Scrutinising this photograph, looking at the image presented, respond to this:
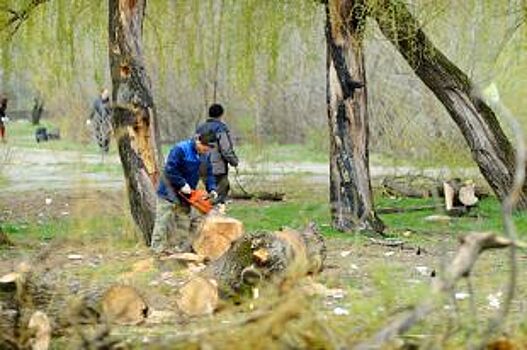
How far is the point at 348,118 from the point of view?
1559 cm

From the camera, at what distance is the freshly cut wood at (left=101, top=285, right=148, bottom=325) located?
749 centimetres

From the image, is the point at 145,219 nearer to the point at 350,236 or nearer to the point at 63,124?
the point at 350,236

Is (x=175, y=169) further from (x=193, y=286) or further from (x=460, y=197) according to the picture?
(x=460, y=197)

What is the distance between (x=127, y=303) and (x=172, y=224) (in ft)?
17.4

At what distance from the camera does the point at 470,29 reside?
723 inches

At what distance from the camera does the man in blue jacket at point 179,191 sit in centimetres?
1271

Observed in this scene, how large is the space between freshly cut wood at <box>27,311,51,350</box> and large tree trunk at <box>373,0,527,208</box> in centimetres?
1154

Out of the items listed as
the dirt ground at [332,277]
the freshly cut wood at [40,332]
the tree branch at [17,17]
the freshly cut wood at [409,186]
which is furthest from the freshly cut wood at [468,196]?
the freshly cut wood at [40,332]

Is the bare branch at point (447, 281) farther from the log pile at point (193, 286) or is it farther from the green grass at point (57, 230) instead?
the green grass at point (57, 230)

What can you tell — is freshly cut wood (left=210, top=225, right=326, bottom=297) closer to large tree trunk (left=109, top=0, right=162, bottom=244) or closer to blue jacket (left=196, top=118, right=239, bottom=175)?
large tree trunk (left=109, top=0, right=162, bottom=244)

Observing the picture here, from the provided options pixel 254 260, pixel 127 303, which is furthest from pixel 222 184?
pixel 127 303

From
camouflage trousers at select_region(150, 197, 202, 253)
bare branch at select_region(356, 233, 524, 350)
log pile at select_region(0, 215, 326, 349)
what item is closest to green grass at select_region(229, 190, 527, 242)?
camouflage trousers at select_region(150, 197, 202, 253)

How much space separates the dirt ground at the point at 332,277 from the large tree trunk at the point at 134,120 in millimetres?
367

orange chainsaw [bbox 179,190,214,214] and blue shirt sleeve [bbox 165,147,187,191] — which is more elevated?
blue shirt sleeve [bbox 165,147,187,191]
